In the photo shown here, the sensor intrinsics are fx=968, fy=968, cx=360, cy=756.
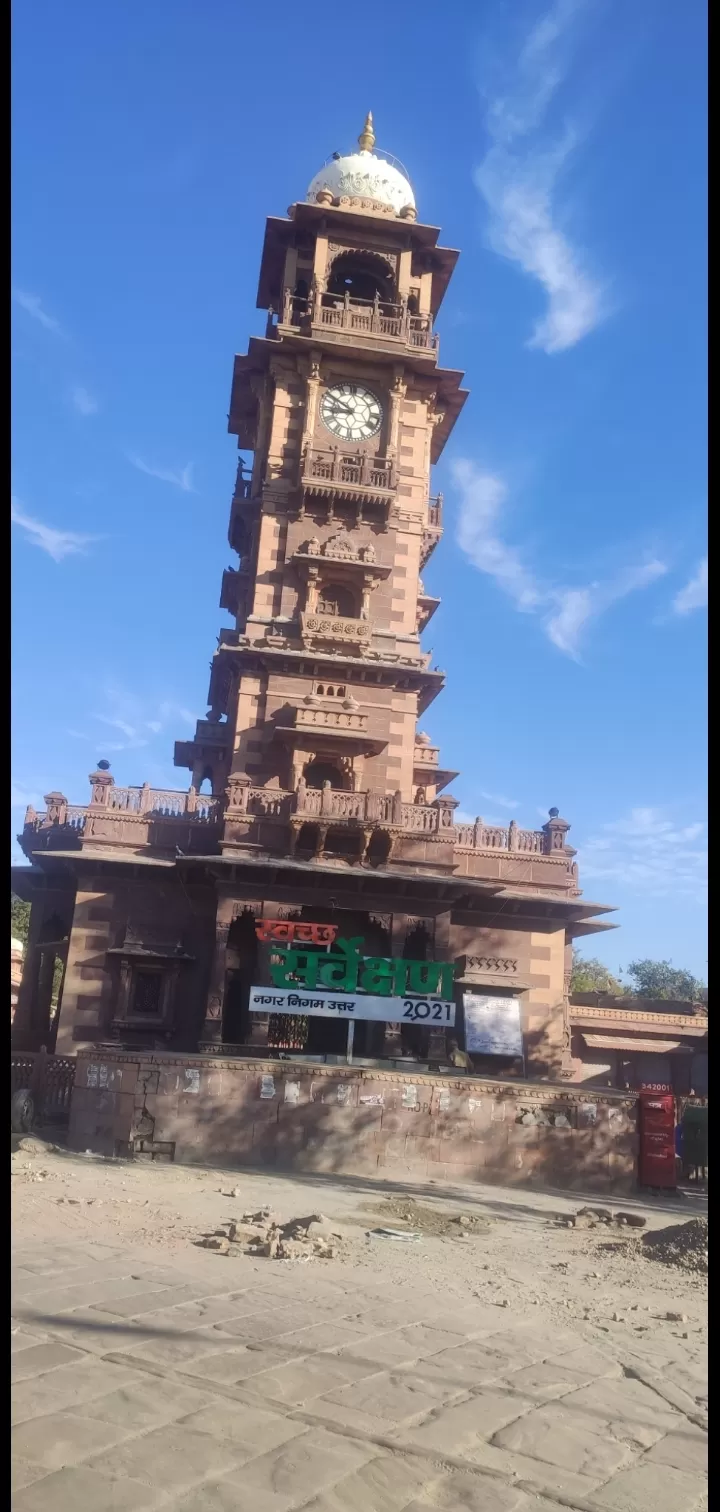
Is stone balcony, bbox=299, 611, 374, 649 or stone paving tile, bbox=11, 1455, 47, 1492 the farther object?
stone balcony, bbox=299, 611, 374, 649

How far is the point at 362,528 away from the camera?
29.8 m

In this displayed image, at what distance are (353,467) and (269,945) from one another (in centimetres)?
1465

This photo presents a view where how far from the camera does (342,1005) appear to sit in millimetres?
20531

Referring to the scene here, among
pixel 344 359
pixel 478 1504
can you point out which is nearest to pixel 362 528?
pixel 344 359

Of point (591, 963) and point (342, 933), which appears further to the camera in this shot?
point (591, 963)

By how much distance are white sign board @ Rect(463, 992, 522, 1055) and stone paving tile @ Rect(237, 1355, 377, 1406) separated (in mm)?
18827

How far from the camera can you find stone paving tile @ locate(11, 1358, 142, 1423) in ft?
17.9

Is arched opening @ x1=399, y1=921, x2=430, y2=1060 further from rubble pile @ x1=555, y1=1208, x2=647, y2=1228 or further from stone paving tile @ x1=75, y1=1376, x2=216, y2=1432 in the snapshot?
stone paving tile @ x1=75, y1=1376, x2=216, y2=1432

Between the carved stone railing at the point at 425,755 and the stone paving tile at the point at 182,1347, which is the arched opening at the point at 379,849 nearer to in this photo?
the carved stone railing at the point at 425,755

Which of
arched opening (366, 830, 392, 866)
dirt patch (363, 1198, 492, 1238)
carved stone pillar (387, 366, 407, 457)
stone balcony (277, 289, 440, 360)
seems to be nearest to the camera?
dirt patch (363, 1198, 492, 1238)

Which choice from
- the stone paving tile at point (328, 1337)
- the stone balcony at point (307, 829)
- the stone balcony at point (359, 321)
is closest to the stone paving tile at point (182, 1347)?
the stone paving tile at point (328, 1337)

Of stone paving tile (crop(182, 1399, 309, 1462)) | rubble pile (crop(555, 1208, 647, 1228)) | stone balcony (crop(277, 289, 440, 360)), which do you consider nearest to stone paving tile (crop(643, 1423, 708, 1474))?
stone paving tile (crop(182, 1399, 309, 1462))

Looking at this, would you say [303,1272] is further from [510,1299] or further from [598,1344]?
[598,1344]

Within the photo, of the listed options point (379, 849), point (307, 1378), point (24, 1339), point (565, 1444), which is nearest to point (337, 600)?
point (379, 849)
